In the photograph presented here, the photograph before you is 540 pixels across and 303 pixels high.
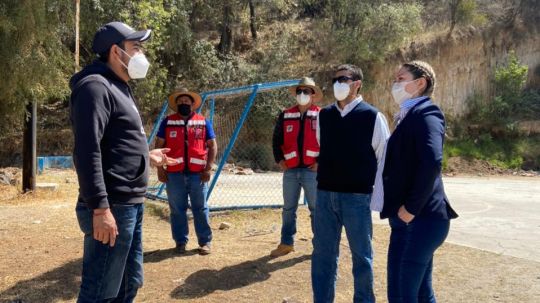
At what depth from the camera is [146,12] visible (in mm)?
17812

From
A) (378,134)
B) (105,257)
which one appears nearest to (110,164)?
(105,257)

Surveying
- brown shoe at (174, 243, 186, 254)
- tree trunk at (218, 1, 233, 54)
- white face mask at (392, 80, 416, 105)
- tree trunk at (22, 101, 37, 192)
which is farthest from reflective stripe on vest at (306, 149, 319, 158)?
tree trunk at (218, 1, 233, 54)

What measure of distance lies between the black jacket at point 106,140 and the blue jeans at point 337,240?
58.9 inches

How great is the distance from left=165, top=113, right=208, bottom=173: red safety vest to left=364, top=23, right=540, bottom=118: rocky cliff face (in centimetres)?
1867

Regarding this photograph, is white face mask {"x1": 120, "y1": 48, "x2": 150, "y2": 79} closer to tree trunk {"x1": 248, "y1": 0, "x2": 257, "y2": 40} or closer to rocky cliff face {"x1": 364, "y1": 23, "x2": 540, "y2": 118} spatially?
rocky cliff face {"x1": 364, "y1": 23, "x2": 540, "y2": 118}

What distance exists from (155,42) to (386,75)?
10.5 meters

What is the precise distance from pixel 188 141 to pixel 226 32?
19478mm

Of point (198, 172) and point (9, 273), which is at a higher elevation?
point (198, 172)

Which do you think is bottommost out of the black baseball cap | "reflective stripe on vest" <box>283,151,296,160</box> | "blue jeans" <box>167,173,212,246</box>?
"blue jeans" <box>167,173,212,246</box>

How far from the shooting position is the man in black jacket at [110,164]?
108 inches

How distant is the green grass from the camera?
21.7 meters

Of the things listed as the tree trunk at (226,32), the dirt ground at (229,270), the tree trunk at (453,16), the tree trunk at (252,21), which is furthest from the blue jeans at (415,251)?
the tree trunk at (453,16)

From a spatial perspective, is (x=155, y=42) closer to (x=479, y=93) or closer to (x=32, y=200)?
(x=32, y=200)

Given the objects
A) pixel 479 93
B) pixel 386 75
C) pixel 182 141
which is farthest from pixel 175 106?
pixel 479 93
